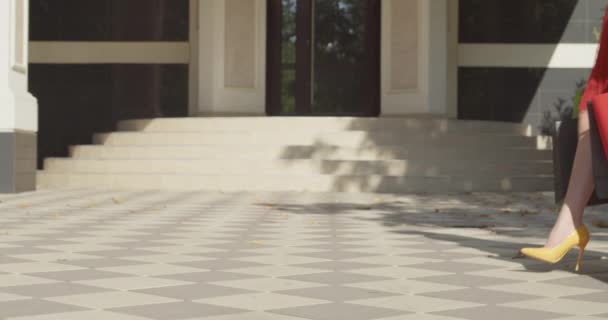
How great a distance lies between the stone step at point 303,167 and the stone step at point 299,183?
0.51ft

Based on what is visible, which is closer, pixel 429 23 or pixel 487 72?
pixel 429 23

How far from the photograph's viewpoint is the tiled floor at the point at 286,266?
4.25 meters

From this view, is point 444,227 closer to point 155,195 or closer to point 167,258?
point 167,258

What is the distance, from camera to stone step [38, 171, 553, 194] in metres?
13.7

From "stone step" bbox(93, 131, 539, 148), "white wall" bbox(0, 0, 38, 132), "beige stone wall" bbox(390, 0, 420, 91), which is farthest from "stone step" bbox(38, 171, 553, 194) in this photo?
"beige stone wall" bbox(390, 0, 420, 91)

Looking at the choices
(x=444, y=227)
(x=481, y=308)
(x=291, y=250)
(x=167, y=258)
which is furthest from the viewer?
(x=444, y=227)

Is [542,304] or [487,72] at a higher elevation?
[487,72]

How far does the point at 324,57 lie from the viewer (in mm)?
18703

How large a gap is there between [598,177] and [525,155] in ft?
34.1

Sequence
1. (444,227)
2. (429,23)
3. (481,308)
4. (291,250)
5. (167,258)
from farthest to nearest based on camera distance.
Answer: (429,23) → (444,227) → (291,250) → (167,258) → (481,308)

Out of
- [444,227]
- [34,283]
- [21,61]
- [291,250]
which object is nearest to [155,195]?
[21,61]

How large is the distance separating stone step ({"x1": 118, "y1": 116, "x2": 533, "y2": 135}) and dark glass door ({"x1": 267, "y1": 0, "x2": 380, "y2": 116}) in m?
2.78

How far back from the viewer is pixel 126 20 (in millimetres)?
18578

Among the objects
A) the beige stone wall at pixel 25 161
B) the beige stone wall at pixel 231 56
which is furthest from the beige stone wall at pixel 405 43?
the beige stone wall at pixel 25 161
